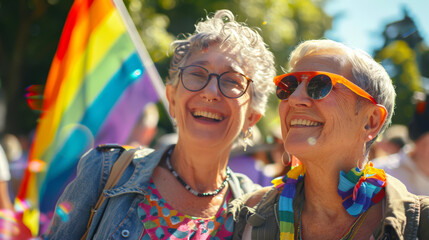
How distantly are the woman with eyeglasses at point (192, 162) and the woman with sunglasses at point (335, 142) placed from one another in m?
0.50

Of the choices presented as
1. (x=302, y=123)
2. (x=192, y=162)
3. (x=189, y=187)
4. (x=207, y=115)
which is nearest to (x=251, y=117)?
(x=207, y=115)

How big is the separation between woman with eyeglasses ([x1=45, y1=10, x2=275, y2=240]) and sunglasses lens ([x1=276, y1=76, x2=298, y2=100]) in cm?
49

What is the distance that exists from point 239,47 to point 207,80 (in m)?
0.32

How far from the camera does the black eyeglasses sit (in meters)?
2.85

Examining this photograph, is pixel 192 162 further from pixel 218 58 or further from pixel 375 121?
pixel 375 121

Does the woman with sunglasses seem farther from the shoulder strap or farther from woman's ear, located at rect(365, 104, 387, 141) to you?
the shoulder strap

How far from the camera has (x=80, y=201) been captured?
260 centimetres

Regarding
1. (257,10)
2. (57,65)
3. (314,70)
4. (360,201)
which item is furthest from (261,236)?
(257,10)

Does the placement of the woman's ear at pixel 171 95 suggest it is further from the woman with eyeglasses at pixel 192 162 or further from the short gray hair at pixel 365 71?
the short gray hair at pixel 365 71

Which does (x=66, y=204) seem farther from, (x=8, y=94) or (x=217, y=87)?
(x=8, y=94)

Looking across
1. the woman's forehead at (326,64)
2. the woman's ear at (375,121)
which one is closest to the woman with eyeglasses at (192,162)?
the woman's forehead at (326,64)

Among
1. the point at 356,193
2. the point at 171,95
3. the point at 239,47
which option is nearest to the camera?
the point at 356,193

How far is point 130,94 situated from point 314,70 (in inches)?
89.7

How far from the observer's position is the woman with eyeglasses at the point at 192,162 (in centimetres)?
260
